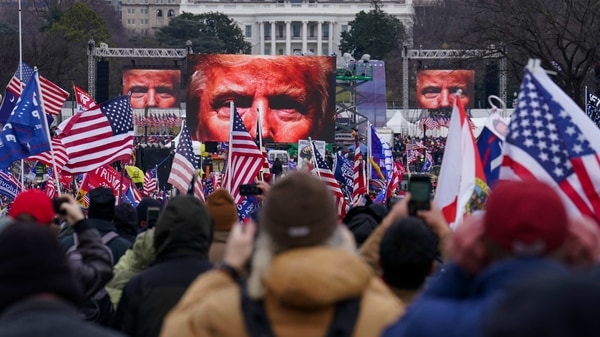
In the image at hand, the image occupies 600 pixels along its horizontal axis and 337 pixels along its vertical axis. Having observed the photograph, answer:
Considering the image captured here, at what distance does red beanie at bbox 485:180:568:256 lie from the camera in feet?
10.1

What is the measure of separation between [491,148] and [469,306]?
564cm

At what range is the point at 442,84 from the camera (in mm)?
68125

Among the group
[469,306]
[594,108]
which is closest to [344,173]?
[594,108]

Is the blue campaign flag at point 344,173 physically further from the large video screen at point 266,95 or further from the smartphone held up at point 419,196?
the large video screen at point 266,95

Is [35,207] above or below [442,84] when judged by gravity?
above

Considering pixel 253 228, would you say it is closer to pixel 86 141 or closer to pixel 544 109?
pixel 544 109

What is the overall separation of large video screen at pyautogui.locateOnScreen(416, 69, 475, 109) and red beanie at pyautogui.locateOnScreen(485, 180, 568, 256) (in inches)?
2520

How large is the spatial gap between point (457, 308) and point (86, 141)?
39.1 feet

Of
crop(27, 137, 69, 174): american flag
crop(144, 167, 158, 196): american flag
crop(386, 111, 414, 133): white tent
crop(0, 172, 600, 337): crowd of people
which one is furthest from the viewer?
crop(386, 111, 414, 133): white tent

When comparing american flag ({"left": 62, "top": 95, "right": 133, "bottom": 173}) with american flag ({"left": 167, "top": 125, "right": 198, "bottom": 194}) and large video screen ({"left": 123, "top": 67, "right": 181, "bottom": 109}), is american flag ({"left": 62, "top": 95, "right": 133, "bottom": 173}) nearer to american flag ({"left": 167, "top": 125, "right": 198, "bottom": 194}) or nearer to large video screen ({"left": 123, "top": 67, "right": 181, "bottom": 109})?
american flag ({"left": 167, "top": 125, "right": 198, "bottom": 194})

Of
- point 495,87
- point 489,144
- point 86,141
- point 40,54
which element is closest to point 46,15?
point 40,54

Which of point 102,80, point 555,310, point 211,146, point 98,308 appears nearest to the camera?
point 555,310

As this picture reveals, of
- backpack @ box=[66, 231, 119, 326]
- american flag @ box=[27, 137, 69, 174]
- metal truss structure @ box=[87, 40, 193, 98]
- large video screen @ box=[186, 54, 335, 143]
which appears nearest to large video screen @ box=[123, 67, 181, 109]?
metal truss structure @ box=[87, 40, 193, 98]

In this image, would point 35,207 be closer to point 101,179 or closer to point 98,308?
point 98,308
